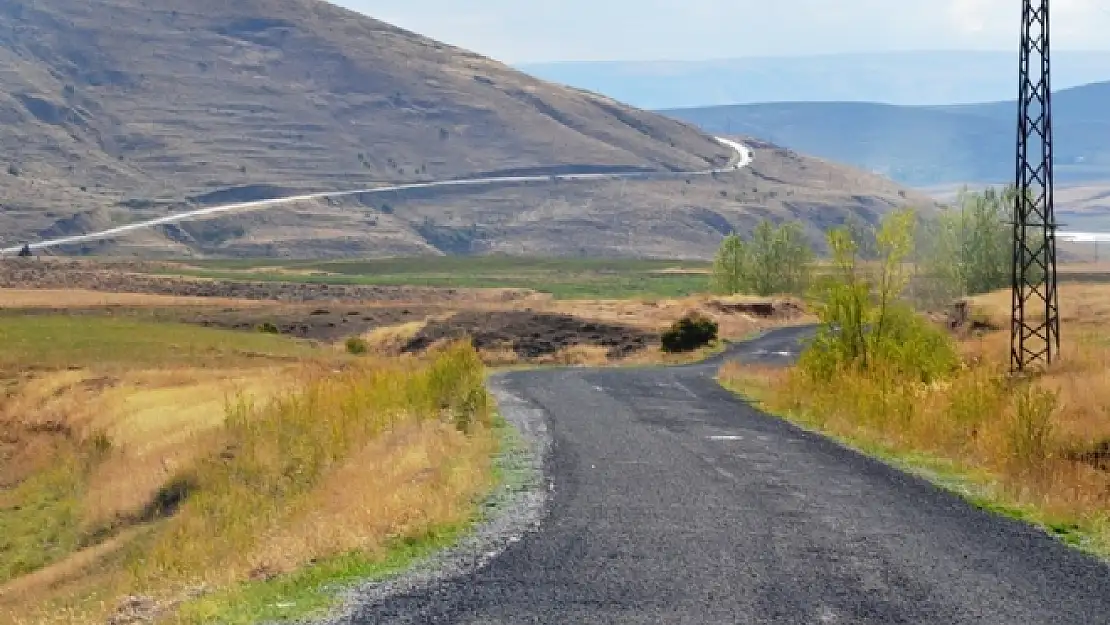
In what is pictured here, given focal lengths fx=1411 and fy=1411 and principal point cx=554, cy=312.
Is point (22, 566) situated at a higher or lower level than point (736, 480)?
lower

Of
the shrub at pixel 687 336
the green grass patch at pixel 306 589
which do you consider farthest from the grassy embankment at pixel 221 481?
the shrub at pixel 687 336

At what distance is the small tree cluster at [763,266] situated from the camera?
4707 inches

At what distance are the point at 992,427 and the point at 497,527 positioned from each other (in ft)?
36.9

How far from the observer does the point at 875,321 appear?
126 feet

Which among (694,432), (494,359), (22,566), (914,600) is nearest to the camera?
(914,600)

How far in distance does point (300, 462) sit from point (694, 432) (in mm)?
7551

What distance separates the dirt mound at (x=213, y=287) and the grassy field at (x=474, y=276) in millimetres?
9004

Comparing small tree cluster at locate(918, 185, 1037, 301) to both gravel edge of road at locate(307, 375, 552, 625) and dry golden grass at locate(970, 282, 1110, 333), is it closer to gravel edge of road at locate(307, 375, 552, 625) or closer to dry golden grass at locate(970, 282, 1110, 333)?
dry golden grass at locate(970, 282, 1110, 333)

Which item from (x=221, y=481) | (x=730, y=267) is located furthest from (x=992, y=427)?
(x=730, y=267)

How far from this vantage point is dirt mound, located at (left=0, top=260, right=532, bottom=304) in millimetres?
122250

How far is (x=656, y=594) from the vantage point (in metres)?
12.9

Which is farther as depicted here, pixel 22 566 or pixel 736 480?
pixel 22 566

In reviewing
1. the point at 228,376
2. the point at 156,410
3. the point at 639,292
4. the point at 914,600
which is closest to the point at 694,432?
the point at 914,600

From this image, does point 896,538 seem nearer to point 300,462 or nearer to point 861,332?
point 300,462
